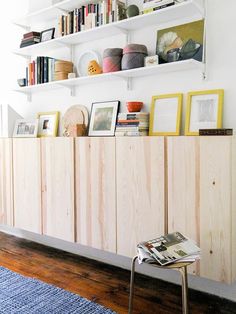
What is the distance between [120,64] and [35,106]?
1202 mm

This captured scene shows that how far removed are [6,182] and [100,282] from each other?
A: 4.55ft

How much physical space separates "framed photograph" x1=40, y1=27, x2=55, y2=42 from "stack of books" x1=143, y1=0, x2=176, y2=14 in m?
1.06

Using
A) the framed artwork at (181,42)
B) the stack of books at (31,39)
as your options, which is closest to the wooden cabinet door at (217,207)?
the framed artwork at (181,42)

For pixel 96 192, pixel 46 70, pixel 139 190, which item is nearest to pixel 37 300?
pixel 96 192

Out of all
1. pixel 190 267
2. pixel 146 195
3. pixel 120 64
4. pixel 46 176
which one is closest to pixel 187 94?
pixel 120 64

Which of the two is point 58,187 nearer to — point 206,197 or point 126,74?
point 126,74

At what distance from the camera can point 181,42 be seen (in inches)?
90.7

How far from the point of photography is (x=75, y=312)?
2035 mm

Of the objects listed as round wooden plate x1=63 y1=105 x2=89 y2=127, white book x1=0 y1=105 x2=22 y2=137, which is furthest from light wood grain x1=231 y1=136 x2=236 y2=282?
white book x1=0 y1=105 x2=22 y2=137

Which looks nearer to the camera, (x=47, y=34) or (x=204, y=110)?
(x=204, y=110)

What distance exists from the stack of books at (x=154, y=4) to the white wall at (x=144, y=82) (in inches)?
8.4

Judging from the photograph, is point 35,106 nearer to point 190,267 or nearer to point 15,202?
point 15,202

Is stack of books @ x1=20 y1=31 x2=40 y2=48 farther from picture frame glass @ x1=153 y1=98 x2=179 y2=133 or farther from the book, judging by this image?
the book

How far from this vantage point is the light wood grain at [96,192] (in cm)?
240
